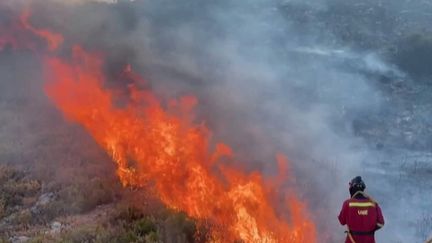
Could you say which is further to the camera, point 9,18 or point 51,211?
point 9,18

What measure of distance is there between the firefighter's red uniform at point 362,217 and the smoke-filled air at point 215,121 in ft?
0.07

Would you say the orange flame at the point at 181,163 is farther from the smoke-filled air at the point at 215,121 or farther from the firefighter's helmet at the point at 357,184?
the firefighter's helmet at the point at 357,184

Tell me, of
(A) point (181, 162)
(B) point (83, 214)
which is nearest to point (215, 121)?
(A) point (181, 162)

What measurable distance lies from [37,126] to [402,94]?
13.9m

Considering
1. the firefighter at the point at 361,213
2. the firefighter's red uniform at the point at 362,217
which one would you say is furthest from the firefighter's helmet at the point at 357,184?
the firefighter's red uniform at the point at 362,217

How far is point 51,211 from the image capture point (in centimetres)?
1067

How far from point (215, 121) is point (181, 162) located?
4168 mm

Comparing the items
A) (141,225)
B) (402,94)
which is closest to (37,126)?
(141,225)


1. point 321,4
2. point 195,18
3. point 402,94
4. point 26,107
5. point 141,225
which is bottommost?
A: point 26,107

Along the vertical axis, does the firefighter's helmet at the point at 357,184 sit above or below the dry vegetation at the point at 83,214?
above

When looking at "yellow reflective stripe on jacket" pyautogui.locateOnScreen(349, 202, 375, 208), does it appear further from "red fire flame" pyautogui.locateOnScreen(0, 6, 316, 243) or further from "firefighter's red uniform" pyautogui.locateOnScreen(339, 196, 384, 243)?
"red fire flame" pyautogui.locateOnScreen(0, 6, 316, 243)

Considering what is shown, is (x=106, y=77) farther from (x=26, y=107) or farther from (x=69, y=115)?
(x=26, y=107)

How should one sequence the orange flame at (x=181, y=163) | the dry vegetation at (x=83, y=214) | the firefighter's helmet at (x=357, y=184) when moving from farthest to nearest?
the orange flame at (x=181, y=163) → the dry vegetation at (x=83, y=214) → the firefighter's helmet at (x=357, y=184)

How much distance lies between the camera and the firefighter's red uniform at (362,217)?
22.4 feet
